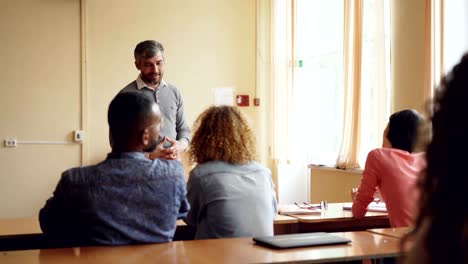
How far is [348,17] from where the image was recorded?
18.0 ft

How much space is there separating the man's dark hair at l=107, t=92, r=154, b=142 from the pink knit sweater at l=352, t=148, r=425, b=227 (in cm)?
137

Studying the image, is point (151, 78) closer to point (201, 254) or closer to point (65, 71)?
point (201, 254)

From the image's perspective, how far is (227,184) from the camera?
8.30ft

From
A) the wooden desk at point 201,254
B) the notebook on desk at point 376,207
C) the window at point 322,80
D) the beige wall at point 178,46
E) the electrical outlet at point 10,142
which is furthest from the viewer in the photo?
the beige wall at point 178,46

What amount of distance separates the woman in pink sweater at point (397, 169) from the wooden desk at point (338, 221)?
0.24m

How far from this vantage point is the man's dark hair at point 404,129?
2.99m

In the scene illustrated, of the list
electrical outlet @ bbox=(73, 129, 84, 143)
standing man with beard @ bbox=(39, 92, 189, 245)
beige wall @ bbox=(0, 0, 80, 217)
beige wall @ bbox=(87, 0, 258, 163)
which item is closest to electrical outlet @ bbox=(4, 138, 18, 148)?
beige wall @ bbox=(0, 0, 80, 217)

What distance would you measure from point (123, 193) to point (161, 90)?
2.18 meters

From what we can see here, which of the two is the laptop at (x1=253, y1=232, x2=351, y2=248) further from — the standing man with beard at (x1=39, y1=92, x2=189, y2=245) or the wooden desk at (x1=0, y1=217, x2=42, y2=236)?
the wooden desk at (x1=0, y1=217, x2=42, y2=236)

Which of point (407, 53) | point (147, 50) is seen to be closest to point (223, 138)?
point (147, 50)

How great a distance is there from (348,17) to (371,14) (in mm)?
295

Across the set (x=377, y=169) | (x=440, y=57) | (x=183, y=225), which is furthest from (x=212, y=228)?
(x=440, y=57)

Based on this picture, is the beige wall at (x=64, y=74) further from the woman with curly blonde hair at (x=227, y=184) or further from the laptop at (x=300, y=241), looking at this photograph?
the laptop at (x=300, y=241)

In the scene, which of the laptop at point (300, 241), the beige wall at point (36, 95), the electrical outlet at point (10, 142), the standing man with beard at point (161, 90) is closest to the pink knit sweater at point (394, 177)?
the laptop at point (300, 241)
